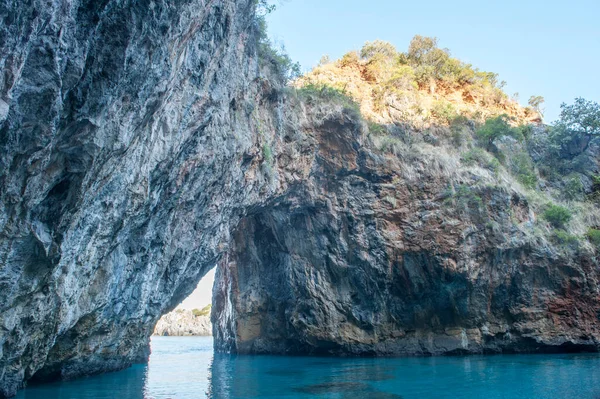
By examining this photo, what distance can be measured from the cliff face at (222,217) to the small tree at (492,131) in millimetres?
3871

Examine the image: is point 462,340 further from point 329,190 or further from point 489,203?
point 329,190

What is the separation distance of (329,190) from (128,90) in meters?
14.6

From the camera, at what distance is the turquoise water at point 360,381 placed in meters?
11.0

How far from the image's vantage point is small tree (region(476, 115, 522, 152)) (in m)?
25.2

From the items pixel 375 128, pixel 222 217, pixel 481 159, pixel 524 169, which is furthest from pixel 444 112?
pixel 222 217

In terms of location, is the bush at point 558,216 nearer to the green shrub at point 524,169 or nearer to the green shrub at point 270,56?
the green shrub at point 524,169

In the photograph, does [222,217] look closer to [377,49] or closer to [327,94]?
[327,94]

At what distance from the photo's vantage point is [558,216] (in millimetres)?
22656

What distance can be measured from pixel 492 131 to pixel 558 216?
564 centimetres

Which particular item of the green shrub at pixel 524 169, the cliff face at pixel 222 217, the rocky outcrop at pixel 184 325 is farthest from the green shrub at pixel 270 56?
the rocky outcrop at pixel 184 325

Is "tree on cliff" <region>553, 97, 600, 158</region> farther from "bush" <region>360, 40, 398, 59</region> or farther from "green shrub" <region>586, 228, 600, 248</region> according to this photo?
"bush" <region>360, 40, 398, 59</region>

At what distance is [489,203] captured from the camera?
72.0 ft

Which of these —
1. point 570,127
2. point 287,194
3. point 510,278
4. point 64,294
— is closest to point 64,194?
point 64,294

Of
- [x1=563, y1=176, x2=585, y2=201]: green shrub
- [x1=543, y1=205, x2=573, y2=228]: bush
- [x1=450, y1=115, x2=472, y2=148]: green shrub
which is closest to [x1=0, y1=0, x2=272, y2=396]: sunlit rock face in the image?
[x1=450, y1=115, x2=472, y2=148]: green shrub
